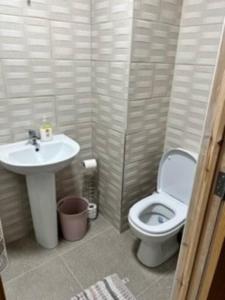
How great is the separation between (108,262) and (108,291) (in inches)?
9.5

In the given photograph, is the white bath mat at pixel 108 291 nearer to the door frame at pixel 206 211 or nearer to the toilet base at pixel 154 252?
the toilet base at pixel 154 252

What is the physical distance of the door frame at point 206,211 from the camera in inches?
25.0

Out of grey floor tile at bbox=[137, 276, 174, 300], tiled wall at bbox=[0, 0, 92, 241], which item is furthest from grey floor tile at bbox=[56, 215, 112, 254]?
grey floor tile at bbox=[137, 276, 174, 300]

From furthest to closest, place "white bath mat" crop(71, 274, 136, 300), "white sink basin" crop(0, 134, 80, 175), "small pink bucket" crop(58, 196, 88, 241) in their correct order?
"small pink bucket" crop(58, 196, 88, 241) < "white bath mat" crop(71, 274, 136, 300) < "white sink basin" crop(0, 134, 80, 175)

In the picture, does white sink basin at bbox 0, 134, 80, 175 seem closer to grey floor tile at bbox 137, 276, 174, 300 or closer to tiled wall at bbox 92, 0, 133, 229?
tiled wall at bbox 92, 0, 133, 229

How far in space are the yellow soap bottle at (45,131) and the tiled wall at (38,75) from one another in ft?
0.15

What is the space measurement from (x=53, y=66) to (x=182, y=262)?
1.47 m

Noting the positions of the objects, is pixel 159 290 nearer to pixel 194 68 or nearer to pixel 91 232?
pixel 91 232

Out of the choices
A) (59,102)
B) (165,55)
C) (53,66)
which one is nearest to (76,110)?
(59,102)

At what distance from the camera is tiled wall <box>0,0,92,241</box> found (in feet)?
4.83

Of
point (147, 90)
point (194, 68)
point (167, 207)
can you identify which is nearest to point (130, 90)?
point (147, 90)

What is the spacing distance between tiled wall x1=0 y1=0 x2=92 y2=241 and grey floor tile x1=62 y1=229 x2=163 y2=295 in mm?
537

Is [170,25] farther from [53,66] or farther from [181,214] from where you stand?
[181,214]

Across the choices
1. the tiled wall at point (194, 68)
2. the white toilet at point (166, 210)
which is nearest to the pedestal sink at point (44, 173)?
the white toilet at point (166, 210)
